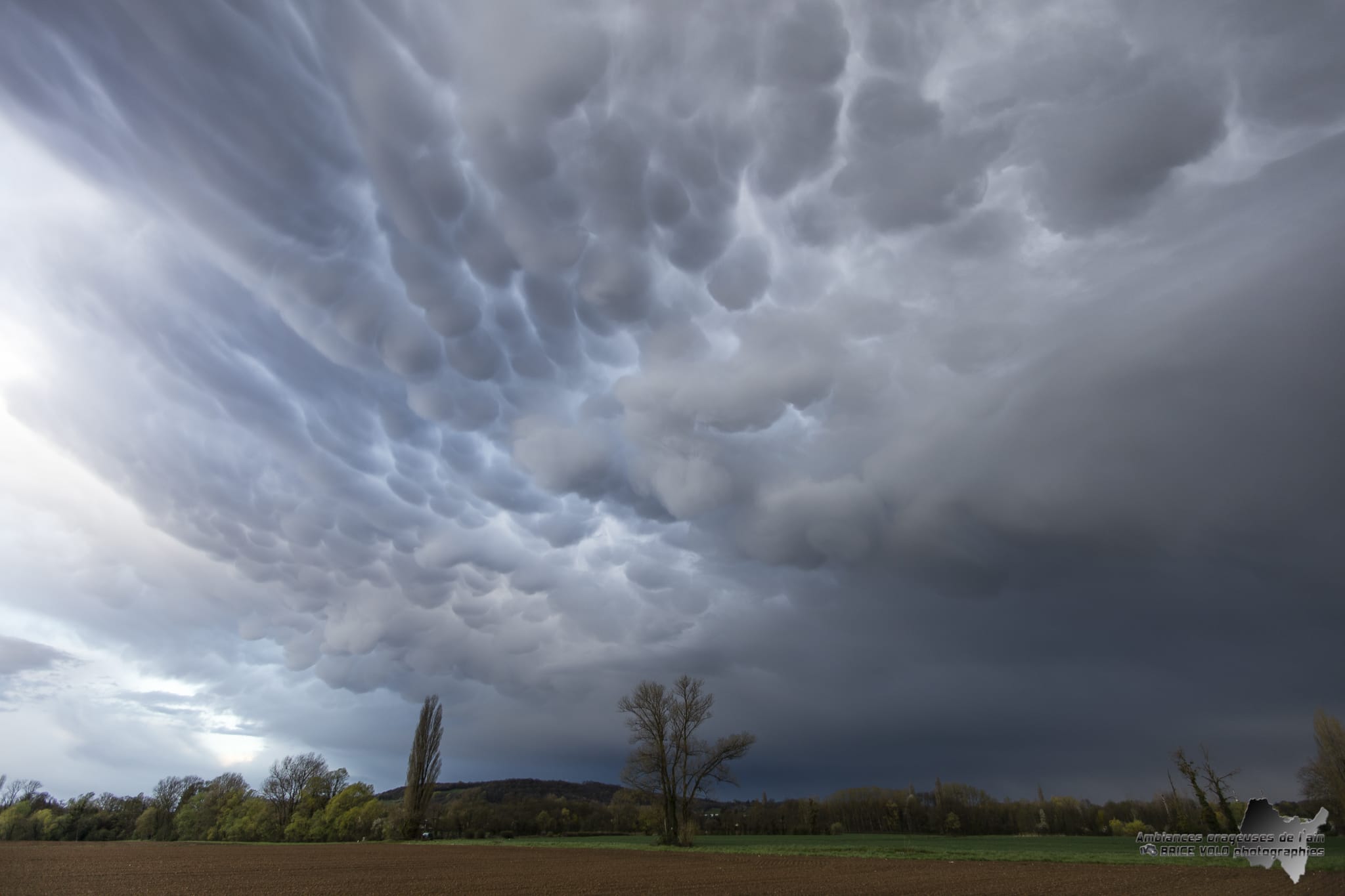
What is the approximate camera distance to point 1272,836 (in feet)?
131

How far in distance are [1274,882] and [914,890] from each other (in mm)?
15882

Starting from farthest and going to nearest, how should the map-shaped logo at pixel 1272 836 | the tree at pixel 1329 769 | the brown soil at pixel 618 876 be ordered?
the tree at pixel 1329 769 < the map-shaped logo at pixel 1272 836 < the brown soil at pixel 618 876

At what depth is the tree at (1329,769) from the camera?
87500 millimetres

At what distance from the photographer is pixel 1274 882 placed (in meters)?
28.1

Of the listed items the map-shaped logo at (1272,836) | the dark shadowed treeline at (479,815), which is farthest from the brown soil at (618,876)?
the dark shadowed treeline at (479,815)

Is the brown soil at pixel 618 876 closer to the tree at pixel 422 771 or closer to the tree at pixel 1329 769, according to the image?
the tree at pixel 422 771

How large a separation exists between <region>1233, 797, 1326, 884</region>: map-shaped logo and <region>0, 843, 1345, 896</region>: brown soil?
400 cm

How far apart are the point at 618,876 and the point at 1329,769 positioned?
110 metres

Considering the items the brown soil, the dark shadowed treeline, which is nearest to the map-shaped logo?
the brown soil

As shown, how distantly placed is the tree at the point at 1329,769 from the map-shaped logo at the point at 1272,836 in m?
66.1

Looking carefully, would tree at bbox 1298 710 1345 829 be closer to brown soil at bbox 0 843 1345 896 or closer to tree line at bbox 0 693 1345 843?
tree line at bbox 0 693 1345 843

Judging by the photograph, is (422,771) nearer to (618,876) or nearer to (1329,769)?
(618,876)

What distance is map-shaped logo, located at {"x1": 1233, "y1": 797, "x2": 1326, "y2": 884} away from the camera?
3731cm

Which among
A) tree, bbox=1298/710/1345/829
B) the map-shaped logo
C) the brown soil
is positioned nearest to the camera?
the brown soil
